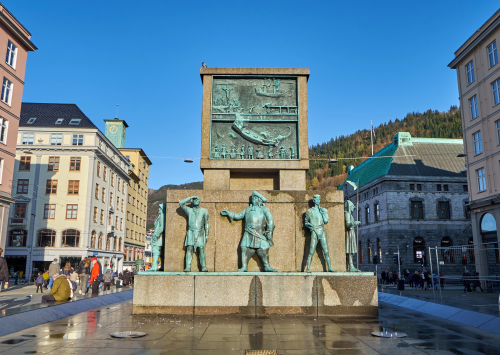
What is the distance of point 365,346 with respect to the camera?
7.23 metres

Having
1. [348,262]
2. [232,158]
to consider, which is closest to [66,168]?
[232,158]

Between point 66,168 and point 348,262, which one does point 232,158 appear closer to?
point 348,262

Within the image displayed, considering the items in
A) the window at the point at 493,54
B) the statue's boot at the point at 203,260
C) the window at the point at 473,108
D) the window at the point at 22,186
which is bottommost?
the statue's boot at the point at 203,260

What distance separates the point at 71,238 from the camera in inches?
2034

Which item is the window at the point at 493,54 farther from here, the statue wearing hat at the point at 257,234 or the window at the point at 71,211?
the window at the point at 71,211

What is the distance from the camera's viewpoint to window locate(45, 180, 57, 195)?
172ft

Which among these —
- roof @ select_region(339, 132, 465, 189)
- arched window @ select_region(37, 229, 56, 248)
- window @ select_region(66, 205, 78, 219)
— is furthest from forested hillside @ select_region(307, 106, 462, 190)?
arched window @ select_region(37, 229, 56, 248)

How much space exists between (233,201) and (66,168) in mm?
46564

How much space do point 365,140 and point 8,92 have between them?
396 ft

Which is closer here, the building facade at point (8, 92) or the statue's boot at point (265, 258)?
the statue's boot at point (265, 258)

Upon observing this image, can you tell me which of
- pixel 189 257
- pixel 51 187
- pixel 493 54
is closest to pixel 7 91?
pixel 51 187

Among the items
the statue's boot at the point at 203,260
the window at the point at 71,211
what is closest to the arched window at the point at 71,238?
the window at the point at 71,211

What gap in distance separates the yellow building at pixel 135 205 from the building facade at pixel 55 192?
17.1 metres

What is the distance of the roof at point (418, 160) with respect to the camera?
2217 inches
